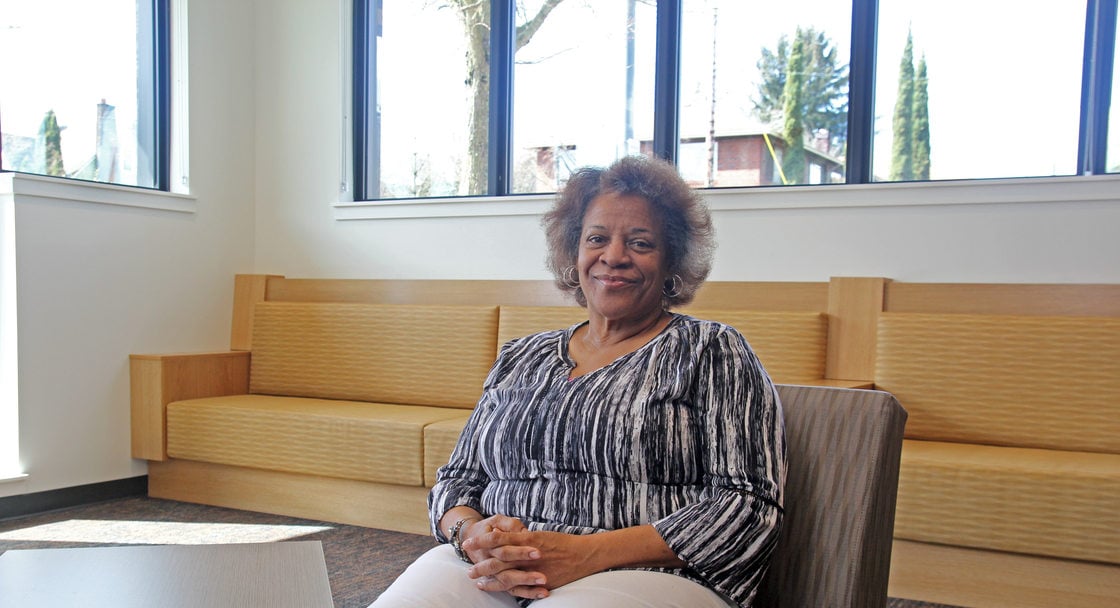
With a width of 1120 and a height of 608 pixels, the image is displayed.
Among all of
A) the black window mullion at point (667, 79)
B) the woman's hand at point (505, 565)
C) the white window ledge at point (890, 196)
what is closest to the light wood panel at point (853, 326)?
the white window ledge at point (890, 196)

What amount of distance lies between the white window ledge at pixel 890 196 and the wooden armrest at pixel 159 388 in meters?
1.30

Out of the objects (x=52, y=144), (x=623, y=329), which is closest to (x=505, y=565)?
(x=623, y=329)

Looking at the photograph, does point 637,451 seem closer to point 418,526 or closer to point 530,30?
point 418,526

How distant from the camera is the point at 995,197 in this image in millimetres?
3299

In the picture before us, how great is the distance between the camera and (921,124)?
351 centimetres

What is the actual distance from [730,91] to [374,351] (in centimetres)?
183

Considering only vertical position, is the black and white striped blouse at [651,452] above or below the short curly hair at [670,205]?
below

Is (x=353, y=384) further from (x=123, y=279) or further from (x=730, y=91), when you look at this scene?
(x=730, y=91)

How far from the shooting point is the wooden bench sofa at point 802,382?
8.18ft

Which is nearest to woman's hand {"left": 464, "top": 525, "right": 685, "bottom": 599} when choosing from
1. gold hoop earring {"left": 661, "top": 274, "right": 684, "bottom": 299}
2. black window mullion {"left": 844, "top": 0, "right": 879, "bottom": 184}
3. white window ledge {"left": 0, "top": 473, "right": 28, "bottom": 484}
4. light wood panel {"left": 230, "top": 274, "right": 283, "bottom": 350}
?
gold hoop earring {"left": 661, "top": 274, "right": 684, "bottom": 299}

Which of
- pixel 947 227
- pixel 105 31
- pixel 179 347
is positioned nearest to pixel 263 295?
pixel 179 347

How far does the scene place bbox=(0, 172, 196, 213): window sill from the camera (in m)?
3.54

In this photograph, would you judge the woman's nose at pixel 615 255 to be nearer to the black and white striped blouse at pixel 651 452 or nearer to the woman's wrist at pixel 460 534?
the black and white striped blouse at pixel 651 452

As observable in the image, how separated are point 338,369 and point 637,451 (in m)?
2.73
